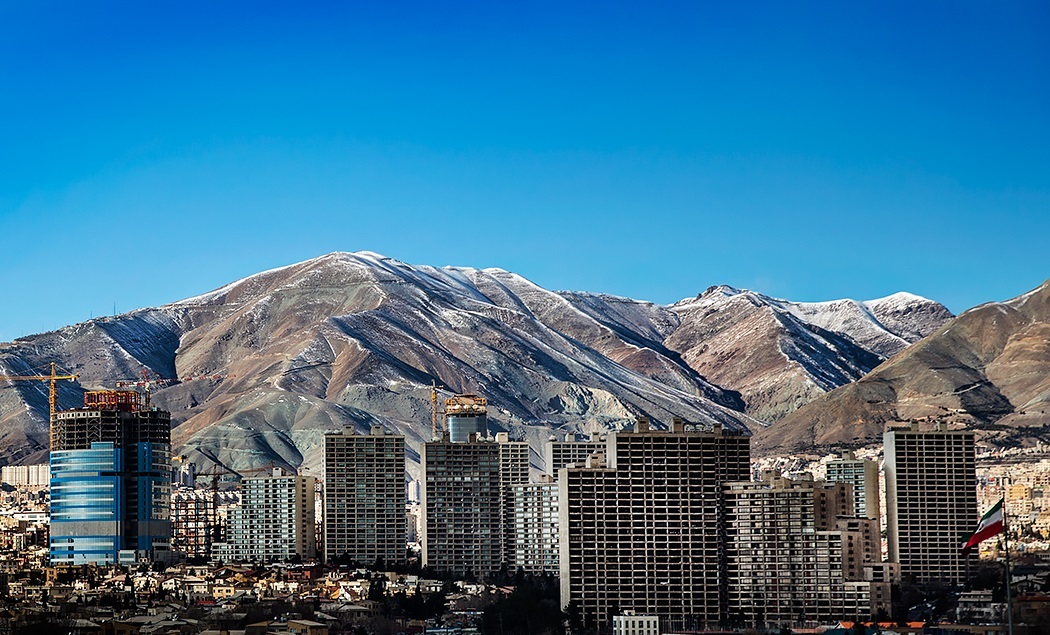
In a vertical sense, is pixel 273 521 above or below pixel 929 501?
below

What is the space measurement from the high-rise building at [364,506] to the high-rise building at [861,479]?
30038 millimetres

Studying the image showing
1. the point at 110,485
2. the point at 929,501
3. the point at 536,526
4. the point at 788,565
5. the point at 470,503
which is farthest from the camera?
the point at 110,485

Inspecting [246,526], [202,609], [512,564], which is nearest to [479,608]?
[202,609]

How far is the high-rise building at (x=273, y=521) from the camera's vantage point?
497 feet

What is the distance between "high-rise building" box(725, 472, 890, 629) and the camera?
96.6 m

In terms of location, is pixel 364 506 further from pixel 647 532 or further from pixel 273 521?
pixel 647 532

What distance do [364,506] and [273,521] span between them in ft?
30.2

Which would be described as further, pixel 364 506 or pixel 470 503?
pixel 364 506

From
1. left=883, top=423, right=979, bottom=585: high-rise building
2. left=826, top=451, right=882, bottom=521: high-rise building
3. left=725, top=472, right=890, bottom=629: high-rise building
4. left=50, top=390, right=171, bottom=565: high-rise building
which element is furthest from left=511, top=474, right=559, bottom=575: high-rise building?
left=50, top=390, right=171, bottom=565: high-rise building

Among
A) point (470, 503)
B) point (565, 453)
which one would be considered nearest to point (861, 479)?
point (565, 453)

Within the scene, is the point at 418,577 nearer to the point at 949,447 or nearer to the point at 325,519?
the point at 325,519

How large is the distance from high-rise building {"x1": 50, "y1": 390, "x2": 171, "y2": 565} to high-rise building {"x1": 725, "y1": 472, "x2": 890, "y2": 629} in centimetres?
6110

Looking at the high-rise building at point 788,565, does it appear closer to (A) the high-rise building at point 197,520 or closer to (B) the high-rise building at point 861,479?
(B) the high-rise building at point 861,479

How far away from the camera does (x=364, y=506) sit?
14662 cm
